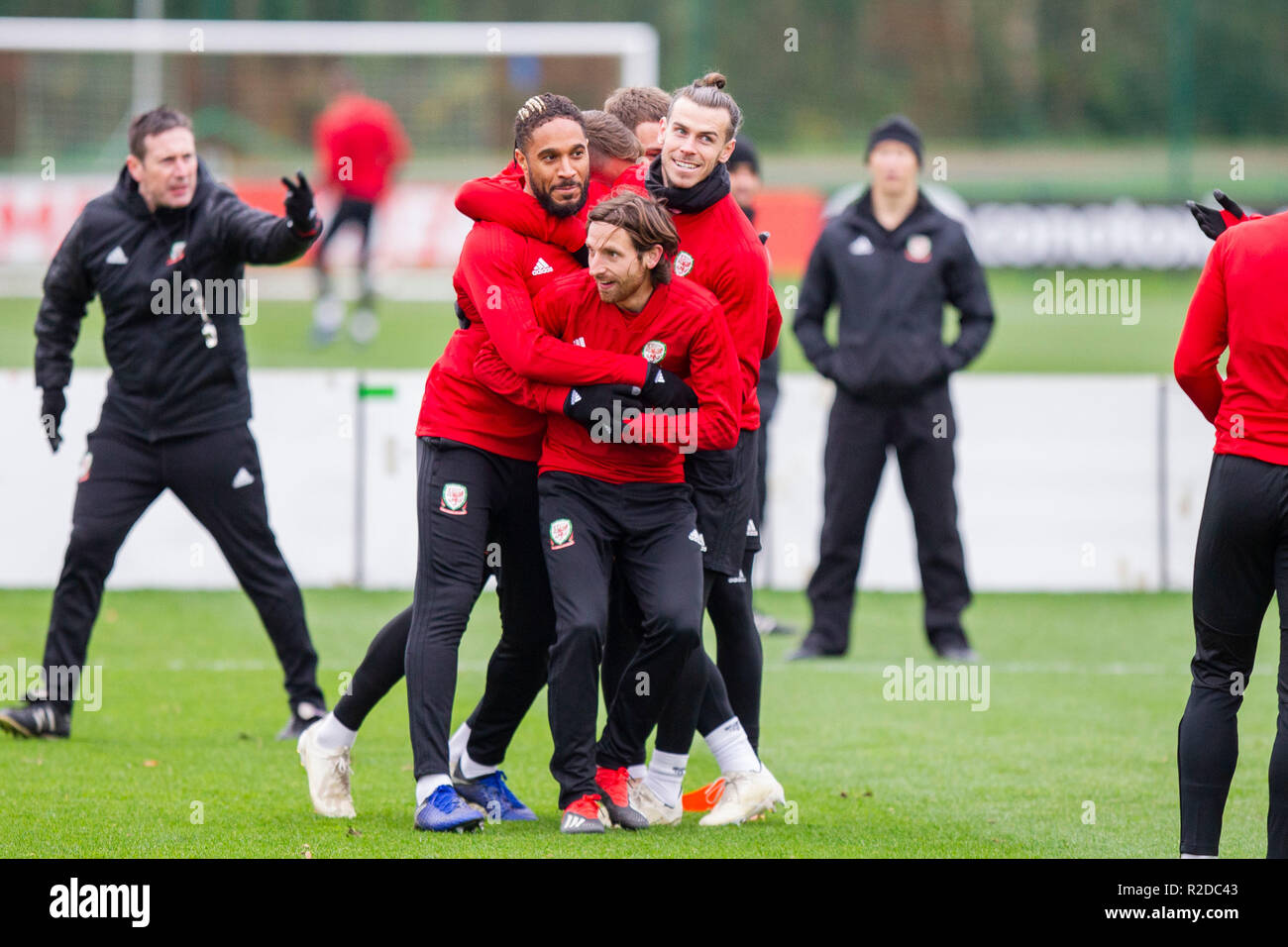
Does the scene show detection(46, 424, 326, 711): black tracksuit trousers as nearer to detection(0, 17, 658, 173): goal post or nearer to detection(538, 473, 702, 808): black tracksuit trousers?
detection(538, 473, 702, 808): black tracksuit trousers

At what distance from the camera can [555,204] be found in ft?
17.0

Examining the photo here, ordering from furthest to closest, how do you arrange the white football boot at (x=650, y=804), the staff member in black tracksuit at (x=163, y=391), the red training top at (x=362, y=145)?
the red training top at (x=362, y=145) < the staff member in black tracksuit at (x=163, y=391) < the white football boot at (x=650, y=804)

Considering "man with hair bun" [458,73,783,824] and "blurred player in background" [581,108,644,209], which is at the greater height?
"blurred player in background" [581,108,644,209]

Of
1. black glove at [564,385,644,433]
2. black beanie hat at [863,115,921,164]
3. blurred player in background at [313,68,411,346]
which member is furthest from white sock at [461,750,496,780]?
blurred player in background at [313,68,411,346]

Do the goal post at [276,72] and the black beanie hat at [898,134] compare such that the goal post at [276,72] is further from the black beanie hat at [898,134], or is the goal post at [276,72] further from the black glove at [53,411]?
the black glove at [53,411]

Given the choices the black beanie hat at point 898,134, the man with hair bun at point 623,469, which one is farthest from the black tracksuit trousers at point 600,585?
the black beanie hat at point 898,134

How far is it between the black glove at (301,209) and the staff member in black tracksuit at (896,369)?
9.98ft

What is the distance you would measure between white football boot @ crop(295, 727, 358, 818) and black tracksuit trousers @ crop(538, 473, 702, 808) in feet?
2.25

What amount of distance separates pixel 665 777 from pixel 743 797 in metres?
0.24

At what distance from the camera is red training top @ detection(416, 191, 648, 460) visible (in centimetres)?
503

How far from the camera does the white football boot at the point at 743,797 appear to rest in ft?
18.1

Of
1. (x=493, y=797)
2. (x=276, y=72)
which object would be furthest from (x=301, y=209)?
(x=276, y=72)
